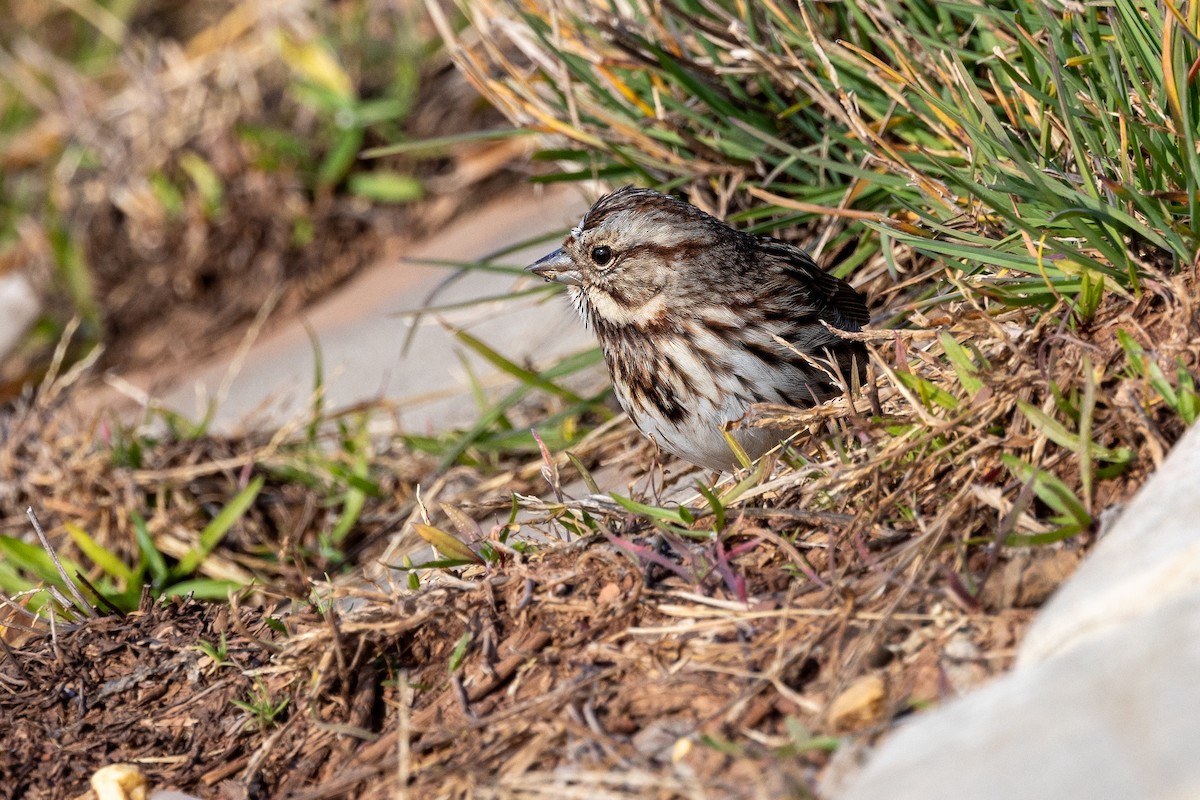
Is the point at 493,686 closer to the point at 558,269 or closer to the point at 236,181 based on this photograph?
the point at 558,269

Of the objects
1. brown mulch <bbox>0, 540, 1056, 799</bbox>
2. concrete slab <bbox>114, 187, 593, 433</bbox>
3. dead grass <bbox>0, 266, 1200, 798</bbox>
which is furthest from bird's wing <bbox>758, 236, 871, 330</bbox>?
brown mulch <bbox>0, 540, 1056, 799</bbox>

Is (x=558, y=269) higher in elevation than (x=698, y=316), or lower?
higher

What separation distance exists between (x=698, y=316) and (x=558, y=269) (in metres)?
0.47

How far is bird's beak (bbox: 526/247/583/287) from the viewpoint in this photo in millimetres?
3863

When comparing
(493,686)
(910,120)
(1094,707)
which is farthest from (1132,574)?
(910,120)

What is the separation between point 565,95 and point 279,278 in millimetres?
2576

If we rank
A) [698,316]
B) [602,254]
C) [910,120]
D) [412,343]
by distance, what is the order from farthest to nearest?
[412,343]
[910,120]
[602,254]
[698,316]

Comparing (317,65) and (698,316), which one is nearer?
(698,316)

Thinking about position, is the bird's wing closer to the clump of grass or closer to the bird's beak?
the clump of grass

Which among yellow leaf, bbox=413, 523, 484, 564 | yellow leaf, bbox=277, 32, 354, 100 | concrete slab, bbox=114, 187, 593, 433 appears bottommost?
concrete slab, bbox=114, 187, 593, 433

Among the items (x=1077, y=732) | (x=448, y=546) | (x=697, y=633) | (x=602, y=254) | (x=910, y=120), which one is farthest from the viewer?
(x=910, y=120)

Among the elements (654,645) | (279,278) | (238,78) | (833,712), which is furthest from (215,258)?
(833,712)

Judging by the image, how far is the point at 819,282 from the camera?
12.7 feet

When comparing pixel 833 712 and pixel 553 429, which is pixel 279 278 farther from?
pixel 833 712
